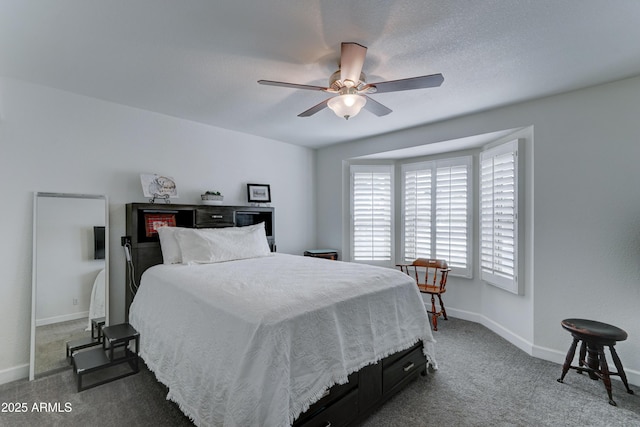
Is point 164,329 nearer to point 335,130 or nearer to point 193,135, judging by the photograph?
point 193,135

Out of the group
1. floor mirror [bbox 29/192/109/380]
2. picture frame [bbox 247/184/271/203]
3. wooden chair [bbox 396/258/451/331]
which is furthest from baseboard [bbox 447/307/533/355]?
floor mirror [bbox 29/192/109/380]

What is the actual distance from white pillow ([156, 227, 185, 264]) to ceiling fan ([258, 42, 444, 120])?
1844 mm

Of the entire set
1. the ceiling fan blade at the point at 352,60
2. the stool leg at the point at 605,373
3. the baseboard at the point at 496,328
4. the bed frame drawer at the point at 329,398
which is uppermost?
the ceiling fan blade at the point at 352,60

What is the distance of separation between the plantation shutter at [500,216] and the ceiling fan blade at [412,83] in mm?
1789

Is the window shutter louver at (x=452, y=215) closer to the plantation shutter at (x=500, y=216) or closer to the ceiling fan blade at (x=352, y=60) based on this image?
the plantation shutter at (x=500, y=216)

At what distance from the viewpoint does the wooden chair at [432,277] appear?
365cm

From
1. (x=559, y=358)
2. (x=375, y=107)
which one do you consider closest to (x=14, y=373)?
(x=375, y=107)

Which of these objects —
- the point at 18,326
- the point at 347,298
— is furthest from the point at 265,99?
the point at 18,326

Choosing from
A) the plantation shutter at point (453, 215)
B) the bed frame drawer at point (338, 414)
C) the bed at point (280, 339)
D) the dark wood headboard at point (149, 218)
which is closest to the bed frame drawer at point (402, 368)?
the bed at point (280, 339)

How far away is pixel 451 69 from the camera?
234 centimetres

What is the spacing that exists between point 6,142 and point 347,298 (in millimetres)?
3096

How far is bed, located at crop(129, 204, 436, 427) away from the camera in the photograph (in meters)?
1.48

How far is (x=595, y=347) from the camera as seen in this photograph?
234 centimetres

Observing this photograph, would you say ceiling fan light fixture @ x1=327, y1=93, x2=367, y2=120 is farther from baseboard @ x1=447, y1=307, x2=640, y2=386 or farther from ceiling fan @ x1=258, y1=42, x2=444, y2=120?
baseboard @ x1=447, y1=307, x2=640, y2=386
